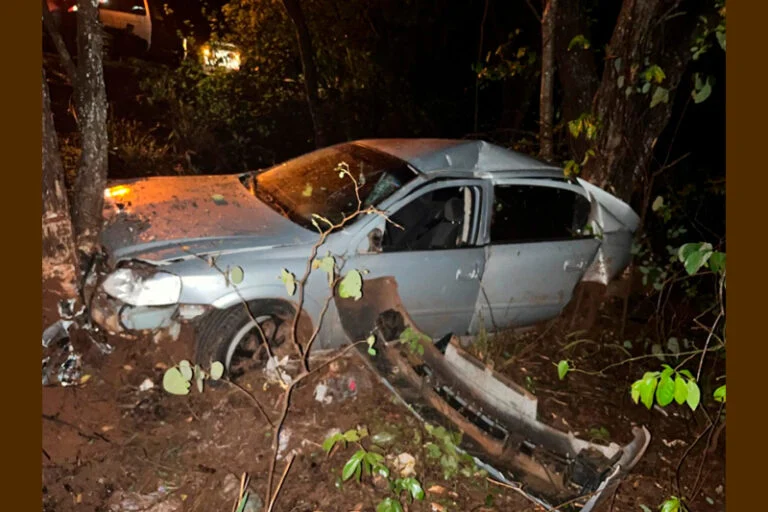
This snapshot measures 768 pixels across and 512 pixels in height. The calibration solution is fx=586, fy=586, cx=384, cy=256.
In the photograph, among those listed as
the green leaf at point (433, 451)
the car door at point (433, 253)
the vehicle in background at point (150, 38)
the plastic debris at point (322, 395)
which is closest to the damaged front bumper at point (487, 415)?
the green leaf at point (433, 451)

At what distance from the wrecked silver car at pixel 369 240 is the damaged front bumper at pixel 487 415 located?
0.74 feet

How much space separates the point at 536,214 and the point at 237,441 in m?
2.58

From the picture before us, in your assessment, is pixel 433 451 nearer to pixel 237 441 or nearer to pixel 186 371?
pixel 237 441

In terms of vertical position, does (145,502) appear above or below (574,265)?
below

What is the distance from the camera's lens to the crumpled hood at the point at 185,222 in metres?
3.38

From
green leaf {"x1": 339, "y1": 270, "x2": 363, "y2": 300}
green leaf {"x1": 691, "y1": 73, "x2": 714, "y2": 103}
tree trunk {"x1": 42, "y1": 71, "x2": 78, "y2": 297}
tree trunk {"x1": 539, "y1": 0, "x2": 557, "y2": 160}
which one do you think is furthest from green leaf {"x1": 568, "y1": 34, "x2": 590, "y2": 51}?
tree trunk {"x1": 42, "y1": 71, "x2": 78, "y2": 297}

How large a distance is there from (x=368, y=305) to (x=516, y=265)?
1.20m

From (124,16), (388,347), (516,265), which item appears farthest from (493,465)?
(124,16)

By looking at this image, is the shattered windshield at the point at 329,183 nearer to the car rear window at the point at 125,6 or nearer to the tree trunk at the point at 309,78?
the tree trunk at the point at 309,78

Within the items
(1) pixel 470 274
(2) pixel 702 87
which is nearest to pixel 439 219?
(1) pixel 470 274

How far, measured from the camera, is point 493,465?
2975 millimetres

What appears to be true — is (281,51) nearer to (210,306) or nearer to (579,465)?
(210,306)

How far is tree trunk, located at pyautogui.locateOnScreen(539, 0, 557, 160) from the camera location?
208 inches

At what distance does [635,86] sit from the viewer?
4.68m
